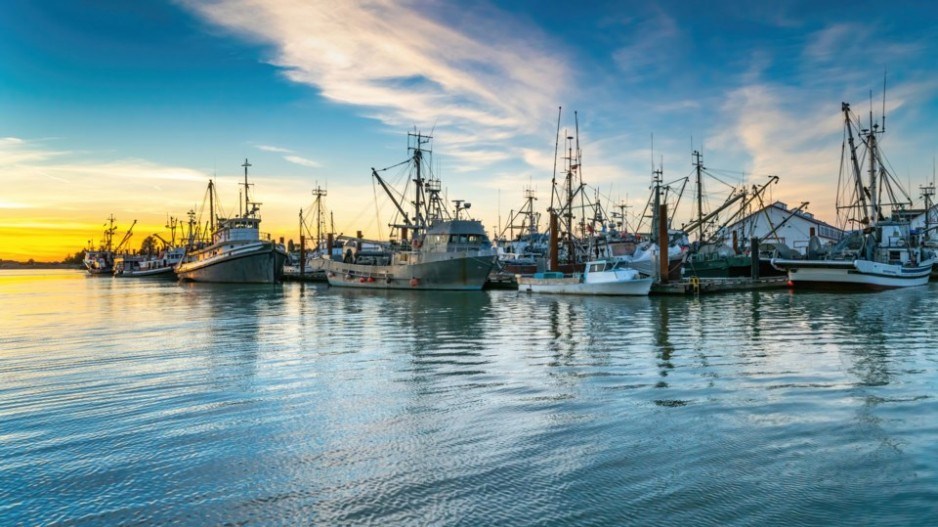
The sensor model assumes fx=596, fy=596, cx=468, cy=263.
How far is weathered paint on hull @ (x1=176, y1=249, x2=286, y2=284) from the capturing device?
250 ft

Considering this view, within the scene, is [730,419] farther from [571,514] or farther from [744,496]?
[571,514]

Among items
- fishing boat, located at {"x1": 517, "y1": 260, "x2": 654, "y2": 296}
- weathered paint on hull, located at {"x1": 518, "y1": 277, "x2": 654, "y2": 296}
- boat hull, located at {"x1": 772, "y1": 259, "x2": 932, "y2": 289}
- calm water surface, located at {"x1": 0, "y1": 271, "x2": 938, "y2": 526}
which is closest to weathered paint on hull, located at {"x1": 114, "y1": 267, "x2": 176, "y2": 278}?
weathered paint on hull, located at {"x1": 518, "y1": 277, "x2": 654, "y2": 296}

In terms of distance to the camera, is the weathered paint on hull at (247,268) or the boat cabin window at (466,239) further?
the weathered paint on hull at (247,268)

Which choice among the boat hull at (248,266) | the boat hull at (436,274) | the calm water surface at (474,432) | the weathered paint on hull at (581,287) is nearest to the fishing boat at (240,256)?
the boat hull at (248,266)

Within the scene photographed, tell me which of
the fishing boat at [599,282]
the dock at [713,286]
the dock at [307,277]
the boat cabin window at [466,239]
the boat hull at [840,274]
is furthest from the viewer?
the dock at [307,277]

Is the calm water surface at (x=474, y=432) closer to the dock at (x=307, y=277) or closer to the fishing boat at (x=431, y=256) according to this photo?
the fishing boat at (x=431, y=256)

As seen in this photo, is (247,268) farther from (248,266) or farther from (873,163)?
(873,163)

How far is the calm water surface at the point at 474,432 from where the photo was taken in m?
6.35

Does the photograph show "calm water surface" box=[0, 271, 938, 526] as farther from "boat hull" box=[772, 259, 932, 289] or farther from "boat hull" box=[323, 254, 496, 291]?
"boat hull" box=[323, 254, 496, 291]

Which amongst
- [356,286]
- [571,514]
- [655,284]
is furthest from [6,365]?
[356,286]

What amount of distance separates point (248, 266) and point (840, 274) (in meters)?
65.4

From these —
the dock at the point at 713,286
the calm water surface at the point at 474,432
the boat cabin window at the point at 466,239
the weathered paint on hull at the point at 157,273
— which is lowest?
the calm water surface at the point at 474,432

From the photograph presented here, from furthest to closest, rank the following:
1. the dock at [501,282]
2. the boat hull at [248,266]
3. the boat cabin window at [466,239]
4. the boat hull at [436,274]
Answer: the boat hull at [248,266], the dock at [501,282], the boat cabin window at [466,239], the boat hull at [436,274]

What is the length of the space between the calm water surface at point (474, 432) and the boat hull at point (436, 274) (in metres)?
32.6
